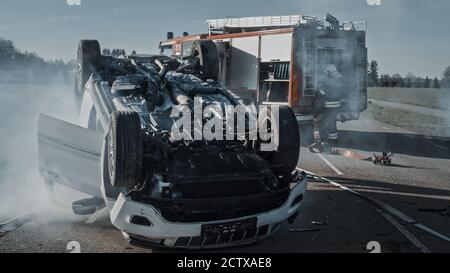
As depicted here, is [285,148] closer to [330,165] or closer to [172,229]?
[172,229]

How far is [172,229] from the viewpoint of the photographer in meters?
4.20

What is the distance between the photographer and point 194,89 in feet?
19.9

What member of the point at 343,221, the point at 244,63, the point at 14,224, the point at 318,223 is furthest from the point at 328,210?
the point at 244,63

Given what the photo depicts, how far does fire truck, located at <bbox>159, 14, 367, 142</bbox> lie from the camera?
36.4 ft

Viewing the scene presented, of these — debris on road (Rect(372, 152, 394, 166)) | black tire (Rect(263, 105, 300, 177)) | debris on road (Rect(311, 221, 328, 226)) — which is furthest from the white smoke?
debris on road (Rect(372, 152, 394, 166))

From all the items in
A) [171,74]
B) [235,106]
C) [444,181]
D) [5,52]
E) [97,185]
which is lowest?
[444,181]

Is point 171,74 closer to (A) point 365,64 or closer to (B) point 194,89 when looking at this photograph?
(B) point 194,89

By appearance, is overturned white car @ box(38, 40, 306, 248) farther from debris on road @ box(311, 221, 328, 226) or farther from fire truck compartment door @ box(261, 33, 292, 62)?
fire truck compartment door @ box(261, 33, 292, 62)

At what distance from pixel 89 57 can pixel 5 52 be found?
8865 millimetres

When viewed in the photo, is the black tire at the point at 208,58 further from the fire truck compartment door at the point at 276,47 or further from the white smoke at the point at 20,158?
the fire truck compartment door at the point at 276,47

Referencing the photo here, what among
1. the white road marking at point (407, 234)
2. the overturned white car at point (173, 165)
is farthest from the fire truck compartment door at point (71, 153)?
the white road marking at point (407, 234)

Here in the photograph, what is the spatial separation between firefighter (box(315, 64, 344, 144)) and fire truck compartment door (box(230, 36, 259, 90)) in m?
1.81

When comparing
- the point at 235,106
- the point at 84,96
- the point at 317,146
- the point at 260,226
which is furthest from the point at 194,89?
the point at 317,146

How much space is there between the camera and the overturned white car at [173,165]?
4.35 meters
